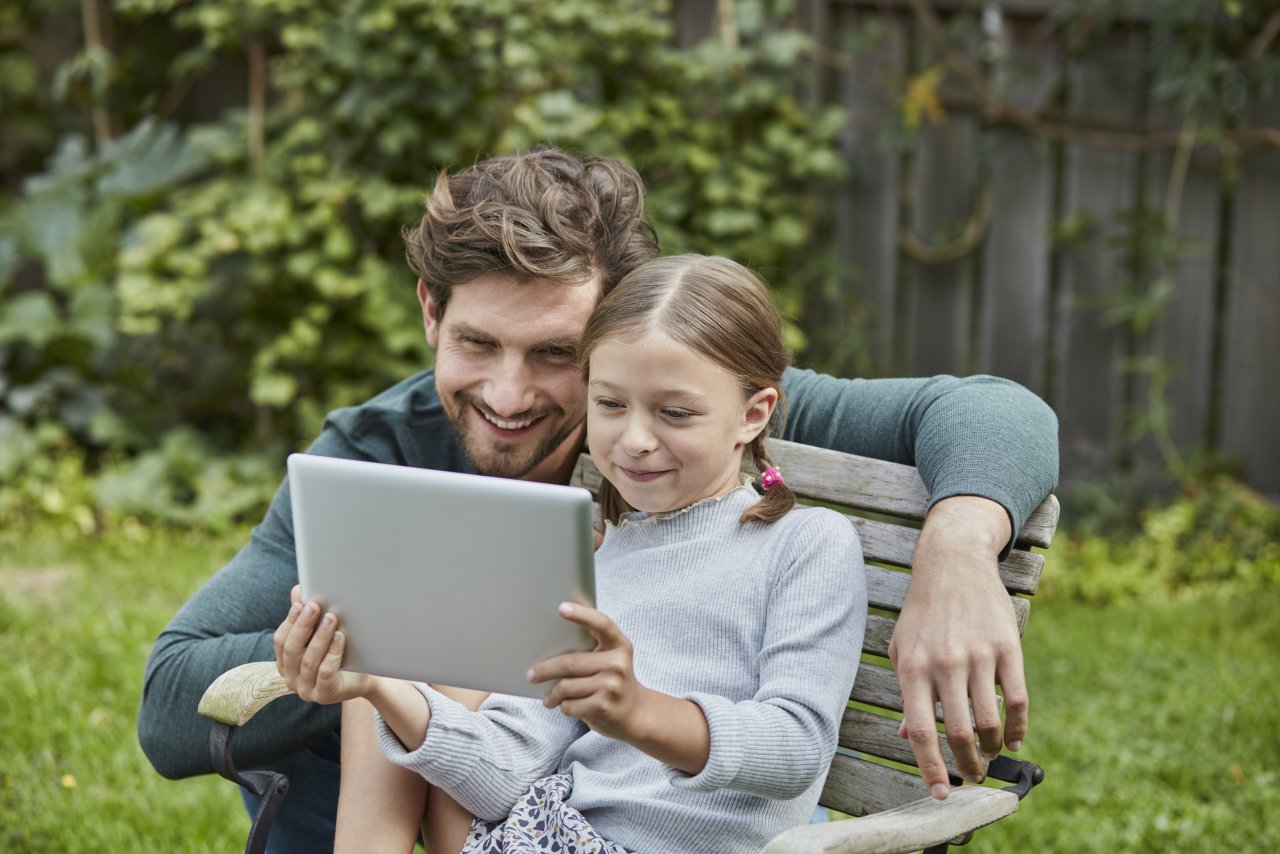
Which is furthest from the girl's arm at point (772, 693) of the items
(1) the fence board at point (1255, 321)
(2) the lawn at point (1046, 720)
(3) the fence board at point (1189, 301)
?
(1) the fence board at point (1255, 321)

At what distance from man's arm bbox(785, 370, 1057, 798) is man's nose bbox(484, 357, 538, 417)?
1.40 feet

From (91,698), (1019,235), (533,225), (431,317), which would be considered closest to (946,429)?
(533,225)

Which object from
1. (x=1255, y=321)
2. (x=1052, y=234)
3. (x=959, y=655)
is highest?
(x=959, y=655)

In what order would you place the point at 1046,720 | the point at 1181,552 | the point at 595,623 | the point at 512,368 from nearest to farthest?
1. the point at 595,623
2. the point at 512,368
3. the point at 1046,720
4. the point at 1181,552

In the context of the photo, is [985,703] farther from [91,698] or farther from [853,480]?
[91,698]

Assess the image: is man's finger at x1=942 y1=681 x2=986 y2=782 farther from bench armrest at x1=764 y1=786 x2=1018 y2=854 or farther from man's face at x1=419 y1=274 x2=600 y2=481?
man's face at x1=419 y1=274 x2=600 y2=481

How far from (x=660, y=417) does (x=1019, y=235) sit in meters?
3.31

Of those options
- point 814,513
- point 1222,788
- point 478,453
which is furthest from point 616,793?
point 1222,788

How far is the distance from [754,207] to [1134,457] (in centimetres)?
162

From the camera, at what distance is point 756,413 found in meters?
1.74

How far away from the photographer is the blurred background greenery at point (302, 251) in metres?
3.92

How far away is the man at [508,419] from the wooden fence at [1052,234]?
258 centimetres

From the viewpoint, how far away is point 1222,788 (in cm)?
289

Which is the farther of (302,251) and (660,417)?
(302,251)
